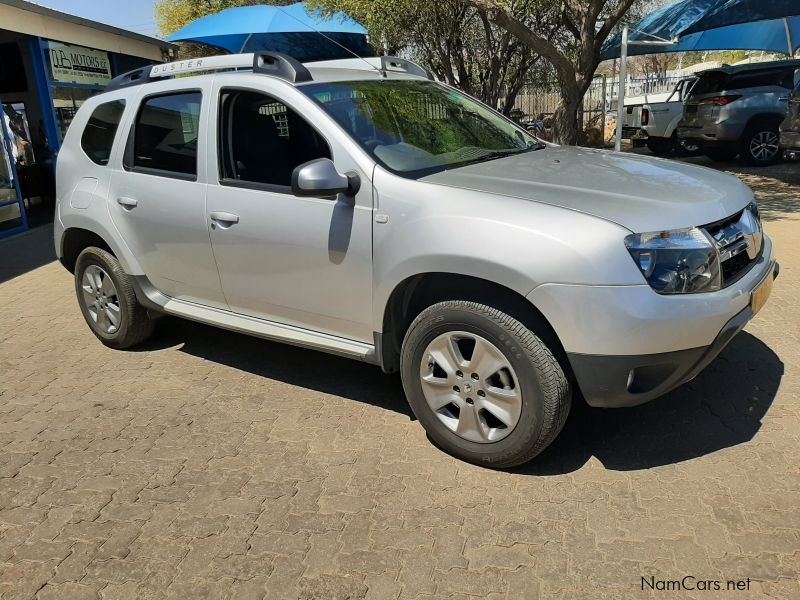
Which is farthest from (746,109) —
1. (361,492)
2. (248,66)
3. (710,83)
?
(361,492)

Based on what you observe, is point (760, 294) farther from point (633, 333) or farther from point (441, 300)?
point (441, 300)

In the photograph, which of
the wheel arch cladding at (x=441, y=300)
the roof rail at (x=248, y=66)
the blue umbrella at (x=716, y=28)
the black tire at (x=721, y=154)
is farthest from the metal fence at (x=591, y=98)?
the wheel arch cladding at (x=441, y=300)

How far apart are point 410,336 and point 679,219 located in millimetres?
1277

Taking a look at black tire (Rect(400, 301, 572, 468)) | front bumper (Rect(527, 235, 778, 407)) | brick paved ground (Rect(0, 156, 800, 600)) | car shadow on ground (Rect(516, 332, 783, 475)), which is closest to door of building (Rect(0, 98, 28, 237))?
brick paved ground (Rect(0, 156, 800, 600))

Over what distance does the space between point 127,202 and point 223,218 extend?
3.14 feet

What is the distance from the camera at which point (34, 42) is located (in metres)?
A: 11.4

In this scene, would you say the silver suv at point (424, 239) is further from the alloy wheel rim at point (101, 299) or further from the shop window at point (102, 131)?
the alloy wheel rim at point (101, 299)

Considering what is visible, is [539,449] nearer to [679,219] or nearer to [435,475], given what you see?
[435,475]

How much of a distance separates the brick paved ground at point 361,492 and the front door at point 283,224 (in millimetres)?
662

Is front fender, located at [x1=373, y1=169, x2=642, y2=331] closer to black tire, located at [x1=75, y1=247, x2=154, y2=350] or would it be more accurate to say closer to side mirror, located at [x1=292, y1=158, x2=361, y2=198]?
side mirror, located at [x1=292, y1=158, x2=361, y2=198]

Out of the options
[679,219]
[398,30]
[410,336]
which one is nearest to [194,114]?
[410,336]

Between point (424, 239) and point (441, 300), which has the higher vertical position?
point (424, 239)

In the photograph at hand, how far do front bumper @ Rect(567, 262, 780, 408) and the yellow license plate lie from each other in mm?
254

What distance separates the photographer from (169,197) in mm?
4047
